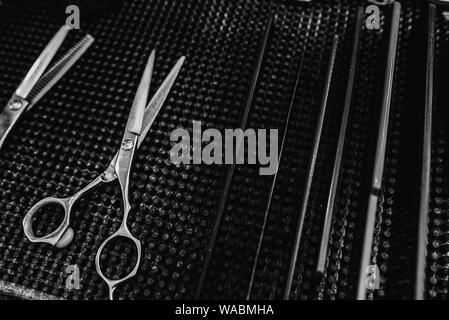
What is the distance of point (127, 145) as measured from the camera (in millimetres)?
725

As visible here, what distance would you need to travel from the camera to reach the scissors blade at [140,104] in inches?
29.0

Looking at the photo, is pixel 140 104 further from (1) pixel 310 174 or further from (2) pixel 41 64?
(1) pixel 310 174

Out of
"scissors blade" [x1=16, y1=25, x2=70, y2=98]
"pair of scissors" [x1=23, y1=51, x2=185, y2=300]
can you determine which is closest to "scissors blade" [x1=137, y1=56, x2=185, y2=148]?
"pair of scissors" [x1=23, y1=51, x2=185, y2=300]

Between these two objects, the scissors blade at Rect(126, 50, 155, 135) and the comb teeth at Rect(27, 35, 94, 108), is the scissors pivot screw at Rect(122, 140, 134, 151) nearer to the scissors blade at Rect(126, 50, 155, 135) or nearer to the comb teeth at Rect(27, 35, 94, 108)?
the scissors blade at Rect(126, 50, 155, 135)

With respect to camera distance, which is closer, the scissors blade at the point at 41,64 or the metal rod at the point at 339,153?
the metal rod at the point at 339,153

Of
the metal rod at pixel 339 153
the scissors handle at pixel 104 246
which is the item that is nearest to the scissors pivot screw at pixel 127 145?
the scissors handle at pixel 104 246

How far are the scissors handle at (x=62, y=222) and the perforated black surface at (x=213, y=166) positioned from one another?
0.06ft

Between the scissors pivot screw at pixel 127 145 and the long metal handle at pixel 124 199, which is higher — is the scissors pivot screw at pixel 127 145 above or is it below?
above

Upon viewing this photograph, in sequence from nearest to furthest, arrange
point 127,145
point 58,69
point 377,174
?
point 377,174
point 127,145
point 58,69

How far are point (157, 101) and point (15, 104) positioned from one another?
30 centimetres

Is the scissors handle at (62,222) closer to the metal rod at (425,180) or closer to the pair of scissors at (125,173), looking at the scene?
the pair of scissors at (125,173)

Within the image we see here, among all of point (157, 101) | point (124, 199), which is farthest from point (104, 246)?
point (157, 101)
